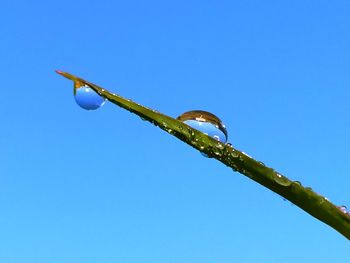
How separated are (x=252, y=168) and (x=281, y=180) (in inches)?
1.7

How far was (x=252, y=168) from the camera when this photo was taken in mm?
615

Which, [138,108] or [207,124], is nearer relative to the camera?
[138,108]

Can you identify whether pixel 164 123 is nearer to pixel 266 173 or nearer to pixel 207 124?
pixel 266 173

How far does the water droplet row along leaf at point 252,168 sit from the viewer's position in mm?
585

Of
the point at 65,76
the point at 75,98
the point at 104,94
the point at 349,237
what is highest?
the point at 75,98

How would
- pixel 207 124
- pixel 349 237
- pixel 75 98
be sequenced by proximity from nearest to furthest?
1. pixel 349 237
2. pixel 207 124
3. pixel 75 98

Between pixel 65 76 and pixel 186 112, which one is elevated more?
pixel 186 112

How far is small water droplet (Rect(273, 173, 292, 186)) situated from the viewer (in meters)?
0.59

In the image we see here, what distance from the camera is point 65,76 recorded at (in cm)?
98

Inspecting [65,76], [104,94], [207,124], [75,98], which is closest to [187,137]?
[104,94]

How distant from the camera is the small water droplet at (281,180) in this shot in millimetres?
587

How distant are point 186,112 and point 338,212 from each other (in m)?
0.70

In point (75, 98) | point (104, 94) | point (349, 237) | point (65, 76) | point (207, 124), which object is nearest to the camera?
point (349, 237)

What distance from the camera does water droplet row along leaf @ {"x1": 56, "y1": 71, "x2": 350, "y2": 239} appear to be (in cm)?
59
